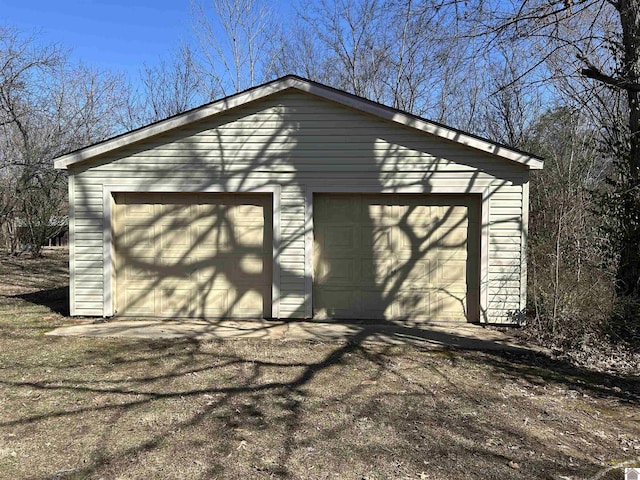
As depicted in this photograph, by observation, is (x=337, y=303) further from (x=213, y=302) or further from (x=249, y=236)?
(x=213, y=302)

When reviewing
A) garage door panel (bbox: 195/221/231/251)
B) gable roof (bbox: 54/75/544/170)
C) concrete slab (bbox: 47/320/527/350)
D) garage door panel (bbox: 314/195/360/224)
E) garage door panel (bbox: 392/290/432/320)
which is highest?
gable roof (bbox: 54/75/544/170)

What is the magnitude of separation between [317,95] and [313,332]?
12.2 feet

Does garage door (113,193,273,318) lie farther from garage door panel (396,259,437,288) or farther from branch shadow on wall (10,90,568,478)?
garage door panel (396,259,437,288)

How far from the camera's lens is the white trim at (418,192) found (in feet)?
26.0

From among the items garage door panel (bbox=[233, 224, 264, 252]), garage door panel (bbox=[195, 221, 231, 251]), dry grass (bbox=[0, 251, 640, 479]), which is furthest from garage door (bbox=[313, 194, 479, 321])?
dry grass (bbox=[0, 251, 640, 479])

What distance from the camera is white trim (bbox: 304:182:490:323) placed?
26.0ft

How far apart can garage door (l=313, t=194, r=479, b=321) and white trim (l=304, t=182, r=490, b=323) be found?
0.59ft

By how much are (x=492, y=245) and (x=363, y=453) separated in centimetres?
516

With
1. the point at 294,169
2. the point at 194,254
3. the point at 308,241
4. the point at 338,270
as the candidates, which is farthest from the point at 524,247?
the point at 194,254

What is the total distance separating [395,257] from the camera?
822 cm

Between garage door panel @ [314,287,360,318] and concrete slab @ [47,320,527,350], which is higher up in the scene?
garage door panel @ [314,287,360,318]

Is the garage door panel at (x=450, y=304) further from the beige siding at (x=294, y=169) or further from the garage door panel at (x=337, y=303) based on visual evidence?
the garage door panel at (x=337, y=303)

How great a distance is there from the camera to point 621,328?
709cm

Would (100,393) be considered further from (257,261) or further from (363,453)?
(257,261)
